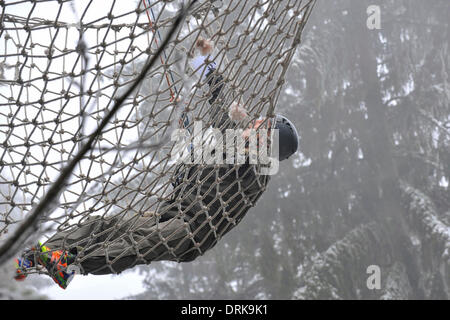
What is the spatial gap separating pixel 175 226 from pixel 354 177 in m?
7.55

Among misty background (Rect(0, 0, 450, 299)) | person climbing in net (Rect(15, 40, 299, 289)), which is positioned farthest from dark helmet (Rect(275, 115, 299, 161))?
misty background (Rect(0, 0, 450, 299))

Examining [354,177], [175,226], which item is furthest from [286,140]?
[354,177]

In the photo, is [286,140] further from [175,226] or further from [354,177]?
[354,177]

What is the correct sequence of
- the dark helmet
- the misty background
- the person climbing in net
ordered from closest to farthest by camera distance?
the person climbing in net < the dark helmet < the misty background

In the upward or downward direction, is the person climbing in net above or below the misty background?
below

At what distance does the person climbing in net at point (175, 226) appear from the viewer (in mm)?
2090

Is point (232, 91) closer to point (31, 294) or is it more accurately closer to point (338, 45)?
point (31, 294)

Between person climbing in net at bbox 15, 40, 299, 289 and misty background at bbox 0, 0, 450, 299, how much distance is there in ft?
18.7

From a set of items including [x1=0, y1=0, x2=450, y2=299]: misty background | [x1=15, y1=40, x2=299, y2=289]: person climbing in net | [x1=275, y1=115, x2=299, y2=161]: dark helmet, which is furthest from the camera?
[x1=0, y1=0, x2=450, y2=299]: misty background

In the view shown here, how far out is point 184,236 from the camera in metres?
2.21

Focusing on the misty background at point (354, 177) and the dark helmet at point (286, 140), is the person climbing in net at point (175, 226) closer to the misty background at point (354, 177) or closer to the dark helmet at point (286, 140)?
the dark helmet at point (286, 140)

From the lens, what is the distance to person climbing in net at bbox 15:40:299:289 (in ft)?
6.86

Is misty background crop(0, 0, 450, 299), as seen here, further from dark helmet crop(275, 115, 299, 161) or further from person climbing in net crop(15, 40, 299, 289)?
person climbing in net crop(15, 40, 299, 289)
